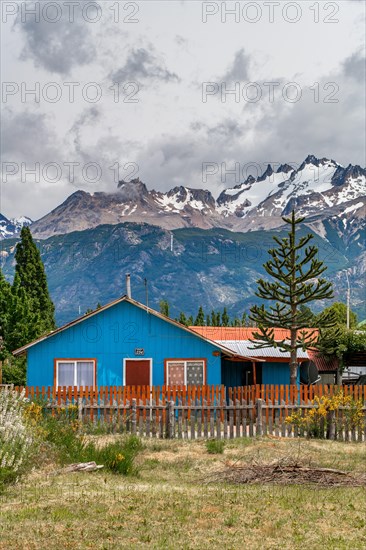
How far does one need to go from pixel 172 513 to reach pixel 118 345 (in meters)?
18.6

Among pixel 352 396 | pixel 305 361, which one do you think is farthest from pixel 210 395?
pixel 305 361

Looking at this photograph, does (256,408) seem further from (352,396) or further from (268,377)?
(268,377)

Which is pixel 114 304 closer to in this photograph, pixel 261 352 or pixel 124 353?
pixel 124 353

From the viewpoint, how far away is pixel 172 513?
1088 centimetres

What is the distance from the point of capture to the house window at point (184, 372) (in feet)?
95.9

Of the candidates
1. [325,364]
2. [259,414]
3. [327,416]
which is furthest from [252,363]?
[259,414]

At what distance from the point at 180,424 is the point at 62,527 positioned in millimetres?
12204

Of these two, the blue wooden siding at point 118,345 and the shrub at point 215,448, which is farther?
the blue wooden siding at point 118,345

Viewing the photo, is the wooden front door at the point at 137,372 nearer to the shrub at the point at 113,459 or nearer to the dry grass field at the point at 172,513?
the shrub at the point at 113,459

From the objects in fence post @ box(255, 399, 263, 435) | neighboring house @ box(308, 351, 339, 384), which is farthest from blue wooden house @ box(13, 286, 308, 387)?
neighboring house @ box(308, 351, 339, 384)

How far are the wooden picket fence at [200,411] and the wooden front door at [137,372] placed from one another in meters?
5.68

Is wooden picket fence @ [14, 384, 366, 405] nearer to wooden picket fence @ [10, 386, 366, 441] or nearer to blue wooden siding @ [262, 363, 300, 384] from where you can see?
wooden picket fence @ [10, 386, 366, 441]

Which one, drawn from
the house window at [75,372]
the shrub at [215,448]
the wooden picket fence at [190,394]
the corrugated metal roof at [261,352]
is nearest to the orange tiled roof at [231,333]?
the corrugated metal roof at [261,352]

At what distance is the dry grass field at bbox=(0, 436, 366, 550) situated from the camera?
9531 millimetres
